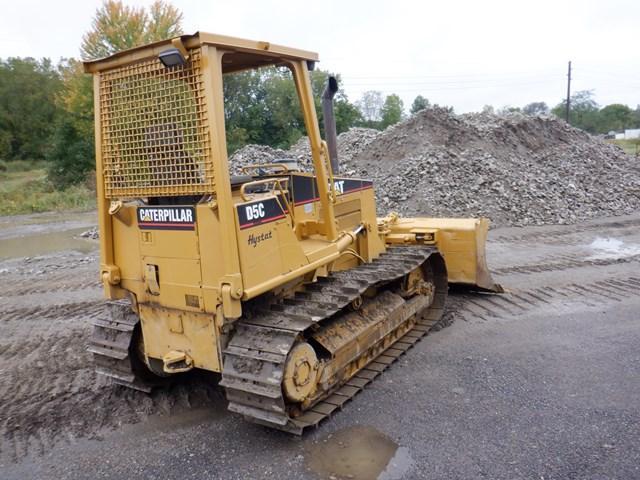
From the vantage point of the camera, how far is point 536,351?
16.6ft

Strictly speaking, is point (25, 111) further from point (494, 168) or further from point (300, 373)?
point (300, 373)

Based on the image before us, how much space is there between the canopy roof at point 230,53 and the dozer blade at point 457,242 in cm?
305

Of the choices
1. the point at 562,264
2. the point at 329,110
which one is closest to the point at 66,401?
the point at 329,110

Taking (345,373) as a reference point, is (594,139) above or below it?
above

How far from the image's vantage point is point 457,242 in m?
6.45

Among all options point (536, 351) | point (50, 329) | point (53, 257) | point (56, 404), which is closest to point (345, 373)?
point (536, 351)

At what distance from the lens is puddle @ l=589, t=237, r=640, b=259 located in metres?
9.20

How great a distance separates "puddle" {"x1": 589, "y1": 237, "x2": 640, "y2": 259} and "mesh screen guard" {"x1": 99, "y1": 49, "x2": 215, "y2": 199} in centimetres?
799

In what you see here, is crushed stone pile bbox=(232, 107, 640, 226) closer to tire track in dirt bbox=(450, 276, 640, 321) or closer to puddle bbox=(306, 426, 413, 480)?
tire track in dirt bbox=(450, 276, 640, 321)

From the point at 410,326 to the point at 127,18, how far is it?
93.5 feet

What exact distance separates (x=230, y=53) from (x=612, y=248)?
901 centimetres

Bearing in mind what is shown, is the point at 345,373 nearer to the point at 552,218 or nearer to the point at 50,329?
the point at 50,329

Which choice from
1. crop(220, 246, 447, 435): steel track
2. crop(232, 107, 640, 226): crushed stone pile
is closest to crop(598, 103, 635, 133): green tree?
crop(232, 107, 640, 226): crushed stone pile

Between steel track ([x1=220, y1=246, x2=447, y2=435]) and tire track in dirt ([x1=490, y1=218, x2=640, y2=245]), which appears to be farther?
tire track in dirt ([x1=490, y1=218, x2=640, y2=245])
